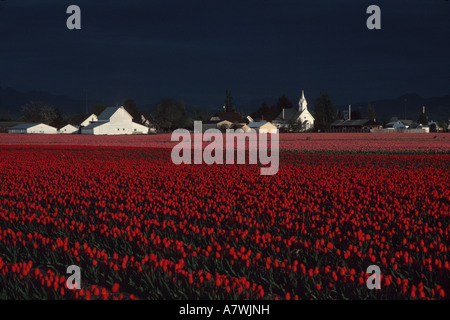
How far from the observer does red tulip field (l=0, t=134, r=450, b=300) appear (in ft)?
22.6

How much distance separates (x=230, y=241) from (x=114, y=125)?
111 meters

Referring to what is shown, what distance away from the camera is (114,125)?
380 ft

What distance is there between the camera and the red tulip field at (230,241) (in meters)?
6.89

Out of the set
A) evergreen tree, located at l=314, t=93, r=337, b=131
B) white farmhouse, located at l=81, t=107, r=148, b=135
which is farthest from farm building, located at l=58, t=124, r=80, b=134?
evergreen tree, located at l=314, t=93, r=337, b=131

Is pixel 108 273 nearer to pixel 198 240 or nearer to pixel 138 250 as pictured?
pixel 138 250

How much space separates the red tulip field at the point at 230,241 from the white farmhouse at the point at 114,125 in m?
98.1

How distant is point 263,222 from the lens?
10781 mm

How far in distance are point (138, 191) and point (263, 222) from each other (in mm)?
5711

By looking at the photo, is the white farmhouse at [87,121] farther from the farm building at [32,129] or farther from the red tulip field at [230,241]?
the red tulip field at [230,241]

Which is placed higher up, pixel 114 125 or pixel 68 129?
pixel 68 129
